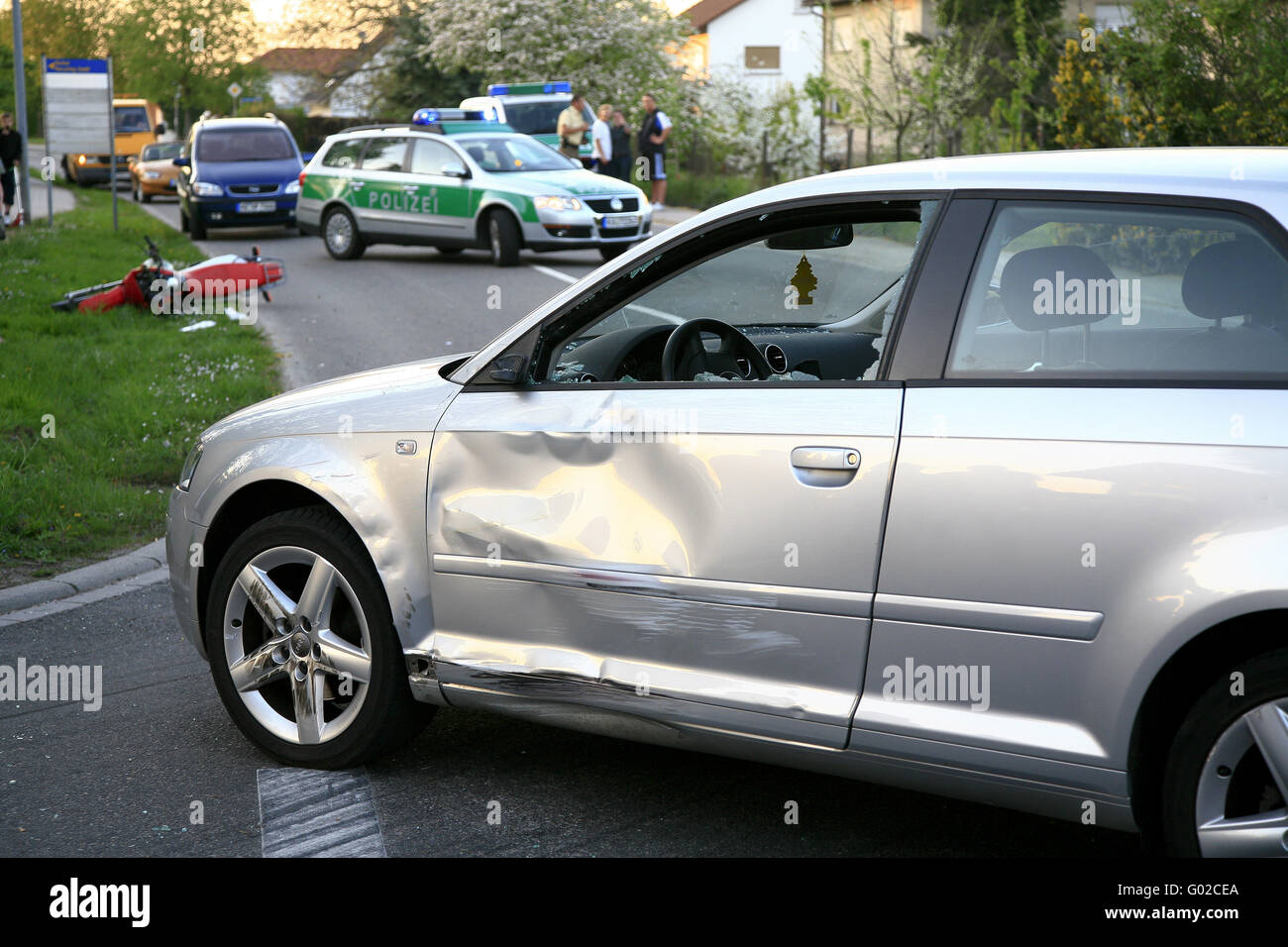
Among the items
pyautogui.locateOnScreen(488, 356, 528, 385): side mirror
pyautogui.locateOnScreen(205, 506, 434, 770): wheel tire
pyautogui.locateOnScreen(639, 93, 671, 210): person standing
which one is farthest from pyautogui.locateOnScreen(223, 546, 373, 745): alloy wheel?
pyautogui.locateOnScreen(639, 93, 671, 210): person standing

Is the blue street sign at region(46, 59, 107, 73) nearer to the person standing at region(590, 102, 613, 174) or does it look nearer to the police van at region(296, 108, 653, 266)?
the police van at region(296, 108, 653, 266)

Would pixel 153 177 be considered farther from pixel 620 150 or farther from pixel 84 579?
pixel 84 579

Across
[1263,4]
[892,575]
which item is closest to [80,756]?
[892,575]

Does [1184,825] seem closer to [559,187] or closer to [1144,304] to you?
[1144,304]

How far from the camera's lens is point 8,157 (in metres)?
25.7

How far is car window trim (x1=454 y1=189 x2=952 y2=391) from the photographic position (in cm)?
339

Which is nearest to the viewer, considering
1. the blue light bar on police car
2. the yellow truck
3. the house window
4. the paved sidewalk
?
the paved sidewalk

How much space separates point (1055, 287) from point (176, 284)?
12.8 meters

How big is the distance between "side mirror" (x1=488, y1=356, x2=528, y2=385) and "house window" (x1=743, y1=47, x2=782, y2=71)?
5837 cm

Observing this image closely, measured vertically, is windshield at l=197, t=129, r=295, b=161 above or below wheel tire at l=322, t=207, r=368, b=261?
above

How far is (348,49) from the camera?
55656 mm

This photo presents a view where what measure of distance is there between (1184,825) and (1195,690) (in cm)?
27

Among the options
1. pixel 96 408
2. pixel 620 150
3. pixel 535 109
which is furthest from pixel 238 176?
pixel 96 408

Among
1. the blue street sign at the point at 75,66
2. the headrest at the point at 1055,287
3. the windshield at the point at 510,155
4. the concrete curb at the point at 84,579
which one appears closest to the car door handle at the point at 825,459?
the headrest at the point at 1055,287
